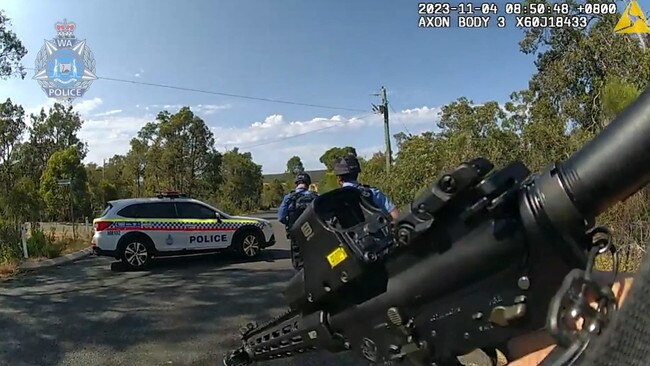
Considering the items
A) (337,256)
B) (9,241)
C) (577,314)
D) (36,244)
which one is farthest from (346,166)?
(36,244)

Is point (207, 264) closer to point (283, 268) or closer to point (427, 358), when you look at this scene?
point (283, 268)

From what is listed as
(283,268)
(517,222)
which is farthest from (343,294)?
(283,268)

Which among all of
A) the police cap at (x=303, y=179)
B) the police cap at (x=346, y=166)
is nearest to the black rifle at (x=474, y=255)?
the police cap at (x=346, y=166)

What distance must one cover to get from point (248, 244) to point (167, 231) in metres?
1.99

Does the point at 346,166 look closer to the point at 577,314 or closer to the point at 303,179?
the point at 303,179

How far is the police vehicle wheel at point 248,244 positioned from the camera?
12.4m

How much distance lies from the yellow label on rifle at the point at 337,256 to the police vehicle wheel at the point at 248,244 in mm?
11242

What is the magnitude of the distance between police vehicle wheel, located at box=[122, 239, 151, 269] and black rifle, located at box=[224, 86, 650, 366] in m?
10.7

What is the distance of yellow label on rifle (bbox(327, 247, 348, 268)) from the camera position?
1396 millimetres

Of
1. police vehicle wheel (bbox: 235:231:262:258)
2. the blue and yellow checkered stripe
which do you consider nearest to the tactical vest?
the blue and yellow checkered stripe

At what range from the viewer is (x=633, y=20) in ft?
37.3

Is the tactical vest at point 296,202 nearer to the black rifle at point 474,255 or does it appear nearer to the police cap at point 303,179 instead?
the police cap at point 303,179

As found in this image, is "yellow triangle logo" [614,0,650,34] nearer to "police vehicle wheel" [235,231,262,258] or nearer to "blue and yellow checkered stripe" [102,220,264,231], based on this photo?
"blue and yellow checkered stripe" [102,220,264,231]

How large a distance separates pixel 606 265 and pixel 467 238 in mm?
551
